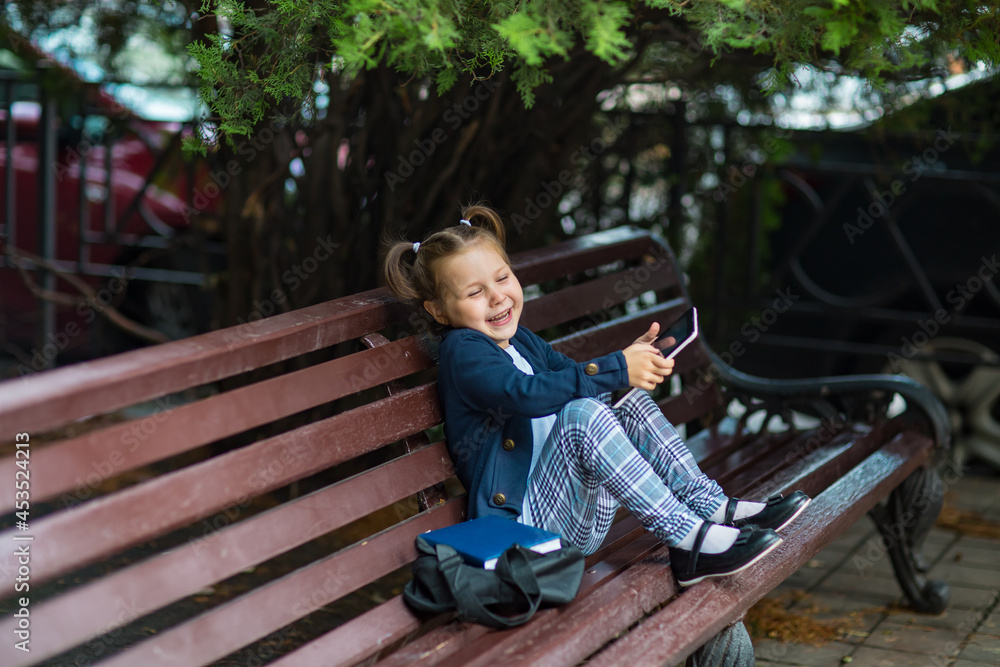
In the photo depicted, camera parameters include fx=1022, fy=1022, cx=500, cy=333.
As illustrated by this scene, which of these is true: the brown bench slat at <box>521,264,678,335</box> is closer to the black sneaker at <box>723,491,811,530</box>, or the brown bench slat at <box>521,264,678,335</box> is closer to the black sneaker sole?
the black sneaker at <box>723,491,811,530</box>

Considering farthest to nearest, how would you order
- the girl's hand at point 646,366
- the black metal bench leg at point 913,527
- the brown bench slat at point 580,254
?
the black metal bench leg at point 913,527 < the brown bench slat at point 580,254 < the girl's hand at point 646,366

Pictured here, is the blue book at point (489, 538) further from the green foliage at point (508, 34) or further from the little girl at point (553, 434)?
the green foliage at point (508, 34)

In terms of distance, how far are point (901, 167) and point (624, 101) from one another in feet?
4.13

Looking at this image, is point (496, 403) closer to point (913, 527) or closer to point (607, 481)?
point (607, 481)

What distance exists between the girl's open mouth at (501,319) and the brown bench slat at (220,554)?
13.1 inches

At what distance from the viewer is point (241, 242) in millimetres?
3918

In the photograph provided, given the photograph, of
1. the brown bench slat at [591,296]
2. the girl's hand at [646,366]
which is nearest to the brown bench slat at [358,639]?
the girl's hand at [646,366]

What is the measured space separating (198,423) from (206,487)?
0.37ft

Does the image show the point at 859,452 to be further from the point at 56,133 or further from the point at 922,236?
the point at 56,133

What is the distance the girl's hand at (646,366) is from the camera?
7.67 ft

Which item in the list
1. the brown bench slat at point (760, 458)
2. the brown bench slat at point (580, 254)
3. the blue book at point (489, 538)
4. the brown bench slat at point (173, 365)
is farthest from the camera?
the brown bench slat at point (760, 458)

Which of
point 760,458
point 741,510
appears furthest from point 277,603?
point 760,458

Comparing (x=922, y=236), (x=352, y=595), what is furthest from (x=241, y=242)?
(x=922, y=236)

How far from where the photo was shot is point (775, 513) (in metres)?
2.45
